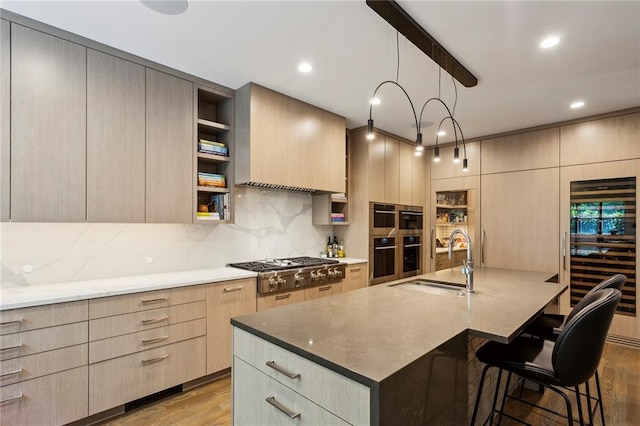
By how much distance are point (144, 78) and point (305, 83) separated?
4.27ft

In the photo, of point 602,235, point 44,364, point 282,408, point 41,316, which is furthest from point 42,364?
point 602,235

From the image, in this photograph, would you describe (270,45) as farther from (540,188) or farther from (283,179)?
(540,188)

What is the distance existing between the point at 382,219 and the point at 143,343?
2.98 m

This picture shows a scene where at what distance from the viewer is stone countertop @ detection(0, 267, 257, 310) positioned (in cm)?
192

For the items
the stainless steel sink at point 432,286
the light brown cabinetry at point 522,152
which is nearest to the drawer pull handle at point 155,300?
the stainless steel sink at point 432,286

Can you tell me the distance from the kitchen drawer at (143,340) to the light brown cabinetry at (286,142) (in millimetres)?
1318

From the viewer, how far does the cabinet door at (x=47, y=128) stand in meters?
2.04

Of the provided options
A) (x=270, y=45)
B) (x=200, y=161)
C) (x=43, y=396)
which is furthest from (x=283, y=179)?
(x=43, y=396)

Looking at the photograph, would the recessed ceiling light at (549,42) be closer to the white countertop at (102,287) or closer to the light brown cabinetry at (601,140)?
→ the light brown cabinetry at (601,140)

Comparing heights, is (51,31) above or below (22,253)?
above

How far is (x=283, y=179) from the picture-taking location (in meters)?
3.27

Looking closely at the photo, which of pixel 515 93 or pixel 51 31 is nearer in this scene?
pixel 51 31

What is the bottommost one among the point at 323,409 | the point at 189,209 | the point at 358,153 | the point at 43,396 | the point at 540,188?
the point at 43,396

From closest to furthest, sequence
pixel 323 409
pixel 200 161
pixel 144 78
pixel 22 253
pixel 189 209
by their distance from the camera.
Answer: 1. pixel 323 409
2. pixel 22 253
3. pixel 144 78
4. pixel 189 209
5. pixel 200 161
